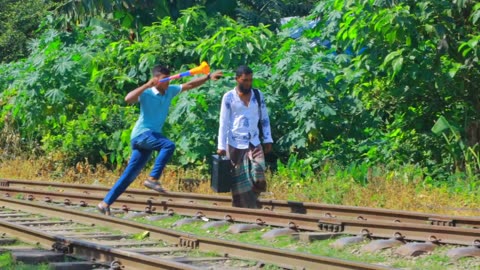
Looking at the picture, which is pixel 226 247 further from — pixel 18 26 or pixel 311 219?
pixel 18 26

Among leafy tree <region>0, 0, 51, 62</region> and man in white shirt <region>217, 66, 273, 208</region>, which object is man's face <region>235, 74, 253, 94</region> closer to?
man in white shirt <region>217, 66, 273, 208</region>

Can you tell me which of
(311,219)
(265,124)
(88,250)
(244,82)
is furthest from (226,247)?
(265,124)

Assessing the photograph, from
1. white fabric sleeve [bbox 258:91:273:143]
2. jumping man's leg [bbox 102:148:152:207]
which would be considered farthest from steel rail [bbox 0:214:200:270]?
white fabric sleeve [bbox 258:91:273:143]

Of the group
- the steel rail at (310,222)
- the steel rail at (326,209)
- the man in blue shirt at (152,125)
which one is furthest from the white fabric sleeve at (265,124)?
the steel rail at (310,222)

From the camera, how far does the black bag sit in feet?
37.6

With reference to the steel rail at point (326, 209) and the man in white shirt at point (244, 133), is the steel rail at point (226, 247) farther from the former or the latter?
the steel rail at point (326, 209)

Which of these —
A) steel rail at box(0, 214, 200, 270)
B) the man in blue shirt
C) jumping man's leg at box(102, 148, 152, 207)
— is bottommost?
steel rail at box(0, 214, 200, 270)

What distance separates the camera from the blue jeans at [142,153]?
11.1 meters

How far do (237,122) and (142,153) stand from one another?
120 centimetres

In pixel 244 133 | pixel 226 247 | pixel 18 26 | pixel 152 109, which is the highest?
pixel 18 26

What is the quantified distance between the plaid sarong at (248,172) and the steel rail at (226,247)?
5.94 ft

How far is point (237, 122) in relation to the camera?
1136 centimetres

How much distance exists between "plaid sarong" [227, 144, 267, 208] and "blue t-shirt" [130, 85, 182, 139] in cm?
94

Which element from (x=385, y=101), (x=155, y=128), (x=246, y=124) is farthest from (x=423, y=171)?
(x=155, y=128)
